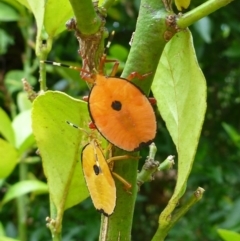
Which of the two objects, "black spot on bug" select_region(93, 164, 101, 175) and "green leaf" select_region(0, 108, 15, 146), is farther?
→ "green leaf" select_region(0, 108, 15, 146)

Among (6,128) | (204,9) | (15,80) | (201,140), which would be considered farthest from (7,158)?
(201,140)

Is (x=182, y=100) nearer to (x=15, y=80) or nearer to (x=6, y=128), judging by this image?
(x=6, y=128)

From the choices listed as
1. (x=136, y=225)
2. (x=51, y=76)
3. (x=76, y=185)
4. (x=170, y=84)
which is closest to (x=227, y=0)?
(x=170, y=84)

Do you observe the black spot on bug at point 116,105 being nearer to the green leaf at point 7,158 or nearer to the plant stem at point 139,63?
the plant stem at point 139,63

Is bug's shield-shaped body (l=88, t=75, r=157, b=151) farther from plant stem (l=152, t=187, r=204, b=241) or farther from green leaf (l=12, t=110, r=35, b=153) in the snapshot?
green leaf (l=12, t=110, r=35, b=153)

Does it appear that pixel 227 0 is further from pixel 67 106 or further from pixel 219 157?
pixel 219 157

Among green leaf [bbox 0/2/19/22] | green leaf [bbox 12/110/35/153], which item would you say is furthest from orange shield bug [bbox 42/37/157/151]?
green leaf [bbox 0/2/19/22]
